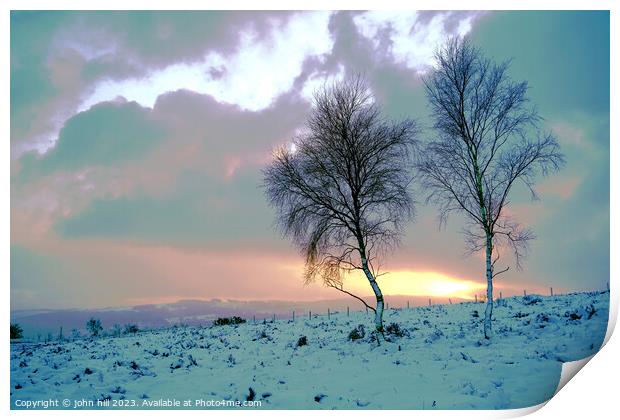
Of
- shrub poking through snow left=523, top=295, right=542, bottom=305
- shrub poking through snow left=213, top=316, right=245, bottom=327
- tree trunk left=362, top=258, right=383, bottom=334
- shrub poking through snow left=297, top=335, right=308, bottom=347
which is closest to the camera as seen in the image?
tree trunk left=362, top=258, right=383, bottom=334

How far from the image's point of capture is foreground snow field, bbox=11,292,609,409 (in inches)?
445

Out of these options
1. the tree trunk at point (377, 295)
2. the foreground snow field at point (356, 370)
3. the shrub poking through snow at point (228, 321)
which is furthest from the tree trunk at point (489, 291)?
the shrub poking through snow at point (228, 321)

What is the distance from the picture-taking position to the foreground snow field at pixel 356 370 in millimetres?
11297

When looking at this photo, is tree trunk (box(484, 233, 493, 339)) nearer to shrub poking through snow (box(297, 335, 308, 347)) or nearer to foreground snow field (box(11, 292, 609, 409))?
foreground snow field (box(11, 292, 609, 409))

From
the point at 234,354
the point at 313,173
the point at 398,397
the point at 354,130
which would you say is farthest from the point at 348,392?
the point at 354,130

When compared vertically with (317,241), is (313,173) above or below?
above

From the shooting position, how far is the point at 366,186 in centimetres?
1795

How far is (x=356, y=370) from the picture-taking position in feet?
43.5

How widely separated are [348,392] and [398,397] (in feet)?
4.24

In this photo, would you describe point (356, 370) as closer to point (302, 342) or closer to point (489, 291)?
point (302, 342)

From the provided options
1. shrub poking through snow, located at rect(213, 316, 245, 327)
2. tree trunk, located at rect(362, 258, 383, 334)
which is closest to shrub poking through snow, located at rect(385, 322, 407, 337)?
tree trunk, located at rect(362, 258, 383, 334)

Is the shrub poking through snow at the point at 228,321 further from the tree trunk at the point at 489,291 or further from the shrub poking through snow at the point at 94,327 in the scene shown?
the tree trunk at the point at 489,291
